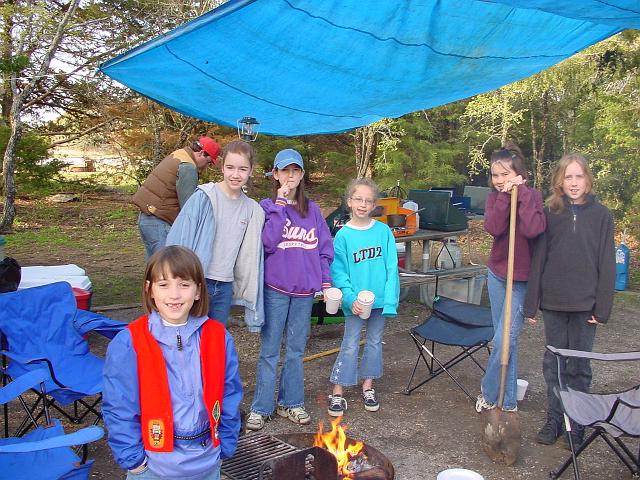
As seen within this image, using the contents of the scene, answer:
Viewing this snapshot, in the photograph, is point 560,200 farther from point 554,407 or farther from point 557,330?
point 554,407

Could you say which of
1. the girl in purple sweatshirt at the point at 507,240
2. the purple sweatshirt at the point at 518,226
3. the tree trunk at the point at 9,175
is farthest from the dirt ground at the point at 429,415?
the tree trunk at the point at 9,175

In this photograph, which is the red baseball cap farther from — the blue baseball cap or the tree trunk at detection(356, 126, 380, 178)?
the tree trunk at detection(356, 126, 380, 178)

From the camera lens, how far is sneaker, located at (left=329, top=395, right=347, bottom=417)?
3945 mm

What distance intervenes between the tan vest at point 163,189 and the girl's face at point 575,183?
276 centimetres

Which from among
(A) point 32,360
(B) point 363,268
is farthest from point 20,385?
(B) point 363,268

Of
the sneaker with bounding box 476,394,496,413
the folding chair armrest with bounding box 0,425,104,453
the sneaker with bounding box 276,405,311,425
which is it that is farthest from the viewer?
the sneaker with bounding box 476,394,496,413

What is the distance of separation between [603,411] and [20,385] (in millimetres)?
2728

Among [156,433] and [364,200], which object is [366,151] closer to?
[364,200]

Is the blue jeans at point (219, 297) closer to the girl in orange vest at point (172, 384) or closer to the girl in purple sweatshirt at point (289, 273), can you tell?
the girl in purple sweatshirt at point (289, 273)

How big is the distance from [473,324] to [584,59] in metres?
7.45

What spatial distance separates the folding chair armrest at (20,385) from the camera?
2.72 m

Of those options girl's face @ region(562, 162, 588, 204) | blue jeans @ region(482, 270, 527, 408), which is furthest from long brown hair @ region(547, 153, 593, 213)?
blue jeans @ region(482, 270, 527, 408)

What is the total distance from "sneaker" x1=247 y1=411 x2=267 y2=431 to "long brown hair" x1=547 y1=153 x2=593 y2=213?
6.74 ft

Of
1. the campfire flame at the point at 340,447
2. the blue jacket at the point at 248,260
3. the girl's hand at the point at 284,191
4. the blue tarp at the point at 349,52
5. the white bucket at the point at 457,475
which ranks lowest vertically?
the white bucket at the point at 457,475
